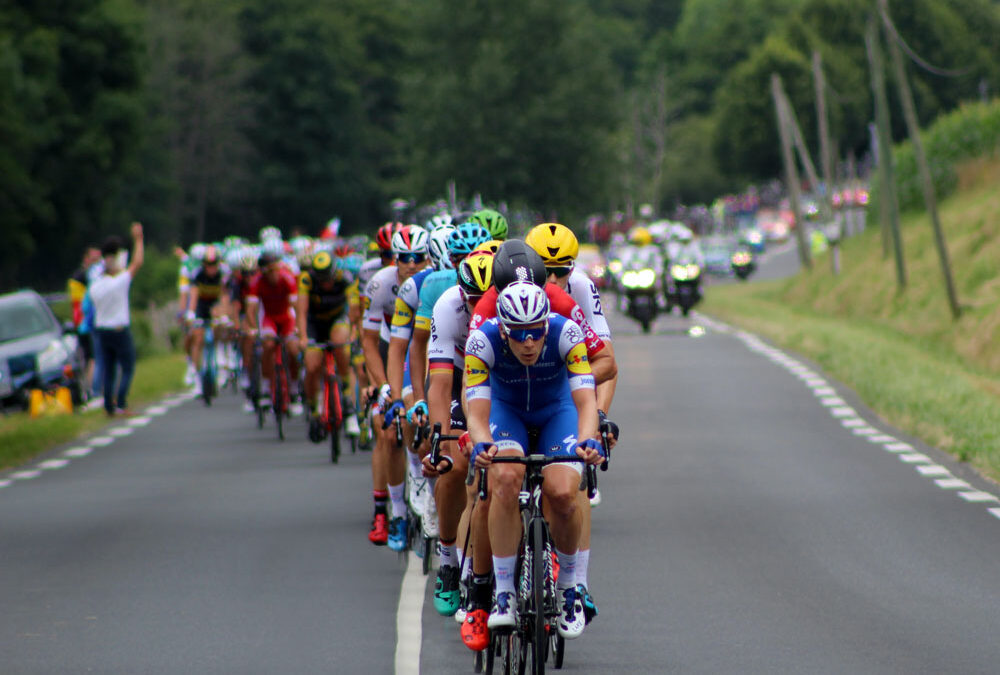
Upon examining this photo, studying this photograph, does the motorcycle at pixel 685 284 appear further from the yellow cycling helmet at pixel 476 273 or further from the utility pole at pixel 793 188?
the yellow cycling helmet at pixel 476 273

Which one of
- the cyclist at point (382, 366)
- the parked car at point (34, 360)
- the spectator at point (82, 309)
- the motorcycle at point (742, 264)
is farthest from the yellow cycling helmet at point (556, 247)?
the motorcycle at point (742, 264)

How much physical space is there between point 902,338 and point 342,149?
7144 centimetres

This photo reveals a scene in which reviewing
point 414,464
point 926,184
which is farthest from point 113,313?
point 926,184

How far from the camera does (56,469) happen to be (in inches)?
695

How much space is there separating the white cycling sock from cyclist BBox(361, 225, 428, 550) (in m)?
1.60

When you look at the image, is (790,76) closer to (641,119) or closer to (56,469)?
(641,119)

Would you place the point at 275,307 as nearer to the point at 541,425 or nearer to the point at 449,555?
the point at 449,555

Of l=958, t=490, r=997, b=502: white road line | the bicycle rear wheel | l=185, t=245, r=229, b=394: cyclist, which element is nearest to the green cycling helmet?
l=958, t=490, r=997, b=502: white road line

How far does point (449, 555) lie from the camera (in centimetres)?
917

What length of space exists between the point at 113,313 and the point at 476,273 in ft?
46.8

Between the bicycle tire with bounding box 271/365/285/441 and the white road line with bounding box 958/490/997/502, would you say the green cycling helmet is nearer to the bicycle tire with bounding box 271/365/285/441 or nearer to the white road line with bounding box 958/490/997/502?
the white road line with bounding box 958/490/997/502

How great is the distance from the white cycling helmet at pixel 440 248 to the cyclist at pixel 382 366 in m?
0.93

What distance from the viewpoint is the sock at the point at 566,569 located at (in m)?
8.06

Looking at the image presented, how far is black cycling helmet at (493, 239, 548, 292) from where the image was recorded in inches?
317
